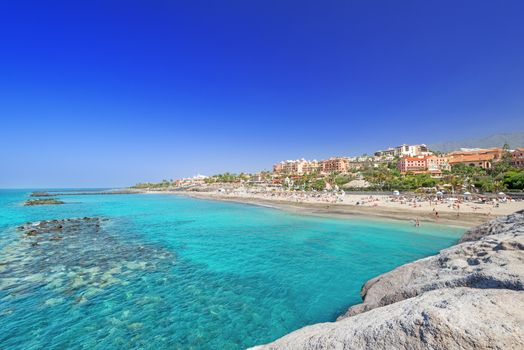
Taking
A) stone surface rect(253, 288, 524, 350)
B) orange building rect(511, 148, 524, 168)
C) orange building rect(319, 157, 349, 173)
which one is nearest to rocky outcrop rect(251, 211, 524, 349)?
stone surface rect(253, 288, 524, 350)

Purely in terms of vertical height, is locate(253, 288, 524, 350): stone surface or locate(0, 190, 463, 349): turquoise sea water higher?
locate(253, 288, 524, 350): stone surface

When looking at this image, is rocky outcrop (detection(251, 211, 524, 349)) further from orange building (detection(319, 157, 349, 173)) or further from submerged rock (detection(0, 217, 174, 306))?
orange building (detection(319, 157, 349, 173))

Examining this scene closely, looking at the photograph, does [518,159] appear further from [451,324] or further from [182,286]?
[451,324]

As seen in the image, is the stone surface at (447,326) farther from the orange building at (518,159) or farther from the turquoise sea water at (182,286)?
the orange building at (518,159)

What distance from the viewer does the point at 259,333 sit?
7.22 metres

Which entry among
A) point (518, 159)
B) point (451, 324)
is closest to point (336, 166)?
point (518, 159)

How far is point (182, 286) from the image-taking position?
1050 cm

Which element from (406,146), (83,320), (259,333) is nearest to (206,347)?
(259,333)

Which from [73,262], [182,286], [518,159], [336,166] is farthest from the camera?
[336,166]

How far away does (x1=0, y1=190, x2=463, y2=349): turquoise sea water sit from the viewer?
7.26 meters

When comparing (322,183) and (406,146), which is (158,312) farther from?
(406,146)

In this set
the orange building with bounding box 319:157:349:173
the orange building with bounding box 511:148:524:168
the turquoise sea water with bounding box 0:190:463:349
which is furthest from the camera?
the orange building with bounding box 319:157:349:173

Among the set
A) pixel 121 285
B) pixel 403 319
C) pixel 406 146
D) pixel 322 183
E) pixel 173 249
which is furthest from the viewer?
pixel 406 146

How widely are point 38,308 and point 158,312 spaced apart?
4.26 meters
